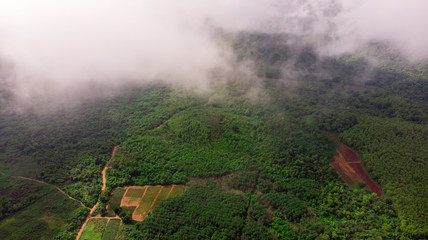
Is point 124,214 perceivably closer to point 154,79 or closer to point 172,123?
point 172,123

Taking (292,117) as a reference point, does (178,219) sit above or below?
below

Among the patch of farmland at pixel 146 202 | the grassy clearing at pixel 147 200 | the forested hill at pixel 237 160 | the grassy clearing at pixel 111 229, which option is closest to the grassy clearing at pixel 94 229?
the grassy clearing at pixel 111 229

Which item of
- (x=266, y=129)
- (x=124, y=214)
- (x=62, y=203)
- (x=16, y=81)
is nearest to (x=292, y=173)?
(x=266, y=129)

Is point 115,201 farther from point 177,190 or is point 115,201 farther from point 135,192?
point 177,190

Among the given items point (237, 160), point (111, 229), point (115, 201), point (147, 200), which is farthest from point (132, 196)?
point (237, 160)

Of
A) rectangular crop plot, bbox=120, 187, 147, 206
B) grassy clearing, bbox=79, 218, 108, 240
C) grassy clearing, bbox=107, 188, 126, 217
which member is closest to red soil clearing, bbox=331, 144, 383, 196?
rectangular crop plot, bbox=120, 187, 147, 206

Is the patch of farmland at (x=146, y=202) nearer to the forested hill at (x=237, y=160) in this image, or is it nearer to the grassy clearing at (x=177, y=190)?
the forested hill at (x=237, y=160)
